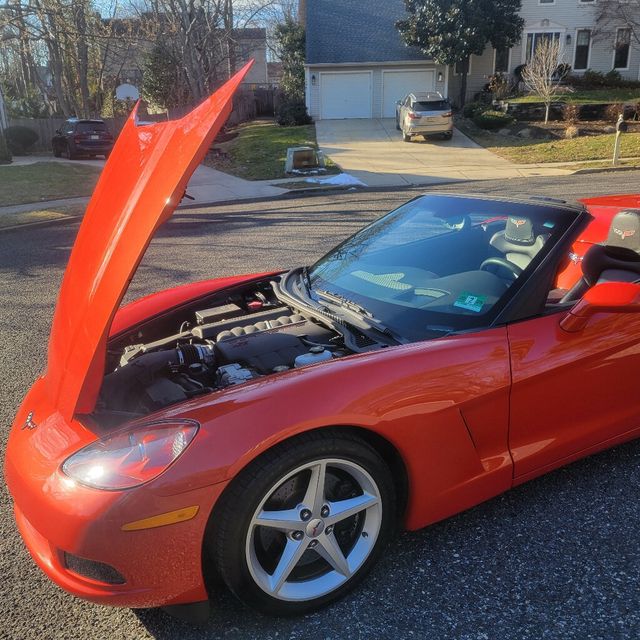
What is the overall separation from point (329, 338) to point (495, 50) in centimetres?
3392

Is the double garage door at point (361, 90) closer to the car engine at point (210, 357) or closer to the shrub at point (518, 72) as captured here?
the shrub at point (518, 72)

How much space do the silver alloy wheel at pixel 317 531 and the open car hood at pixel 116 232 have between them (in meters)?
0.82

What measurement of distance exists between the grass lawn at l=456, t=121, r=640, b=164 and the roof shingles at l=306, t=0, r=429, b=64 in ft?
37.0

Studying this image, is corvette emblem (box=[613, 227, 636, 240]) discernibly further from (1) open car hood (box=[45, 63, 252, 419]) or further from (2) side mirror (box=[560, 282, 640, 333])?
(1) open car hood (box=[45, 63, 252, 419])

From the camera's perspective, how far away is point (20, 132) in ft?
99.2

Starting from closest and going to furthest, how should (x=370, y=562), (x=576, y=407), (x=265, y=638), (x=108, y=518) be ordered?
(x=108, y=518) < (x=265, y=638) < (x=370, y=562) < (x=576, y=407)

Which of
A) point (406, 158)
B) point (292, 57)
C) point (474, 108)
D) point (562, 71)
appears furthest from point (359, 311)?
point (292, 57)

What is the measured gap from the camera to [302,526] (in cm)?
209

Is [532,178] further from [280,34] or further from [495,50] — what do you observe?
[280,34]

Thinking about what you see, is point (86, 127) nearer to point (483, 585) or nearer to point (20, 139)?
point (20, 139)

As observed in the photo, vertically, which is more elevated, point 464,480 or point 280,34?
point 280,34

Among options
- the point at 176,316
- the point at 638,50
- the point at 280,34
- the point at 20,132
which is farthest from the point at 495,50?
the point at 176,316

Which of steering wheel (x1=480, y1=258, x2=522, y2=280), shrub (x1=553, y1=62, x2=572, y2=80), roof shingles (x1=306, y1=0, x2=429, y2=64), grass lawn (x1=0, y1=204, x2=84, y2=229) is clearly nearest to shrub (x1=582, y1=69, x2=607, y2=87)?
shrub (x1=553, y1=62, x2=572, y2=80)

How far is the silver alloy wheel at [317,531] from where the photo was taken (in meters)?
2.03
